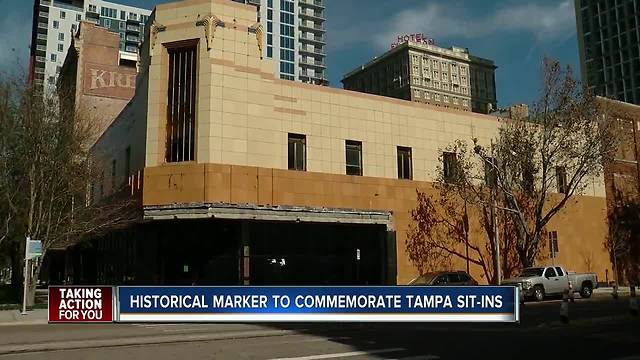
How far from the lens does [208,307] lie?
934 cm

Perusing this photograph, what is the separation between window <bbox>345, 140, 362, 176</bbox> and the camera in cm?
3616

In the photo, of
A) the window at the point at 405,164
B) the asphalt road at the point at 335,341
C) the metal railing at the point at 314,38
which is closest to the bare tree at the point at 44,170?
the asphalt road at the point at 335,341

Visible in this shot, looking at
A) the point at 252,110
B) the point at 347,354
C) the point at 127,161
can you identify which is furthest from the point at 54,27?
the point at 347,354

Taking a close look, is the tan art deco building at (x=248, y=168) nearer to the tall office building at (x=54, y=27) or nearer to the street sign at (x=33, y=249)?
the street sign at (x=33, y=249)

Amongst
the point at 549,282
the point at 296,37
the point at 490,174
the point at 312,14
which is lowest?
the point at 549,282

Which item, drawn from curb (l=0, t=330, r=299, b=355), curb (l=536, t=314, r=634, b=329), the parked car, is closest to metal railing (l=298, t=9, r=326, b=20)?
the parked car

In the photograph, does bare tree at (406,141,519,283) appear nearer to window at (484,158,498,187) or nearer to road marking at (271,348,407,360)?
window at (484,158,498,187)

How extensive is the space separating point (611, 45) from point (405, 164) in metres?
109

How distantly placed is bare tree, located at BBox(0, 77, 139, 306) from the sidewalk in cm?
397

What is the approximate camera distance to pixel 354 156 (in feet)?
120

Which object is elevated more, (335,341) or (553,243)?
(553,243)

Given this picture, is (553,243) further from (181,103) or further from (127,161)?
(127,161)

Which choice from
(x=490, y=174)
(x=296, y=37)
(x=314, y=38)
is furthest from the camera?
(x=314, y=38)

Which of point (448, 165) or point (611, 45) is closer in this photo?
point (448, 165)
